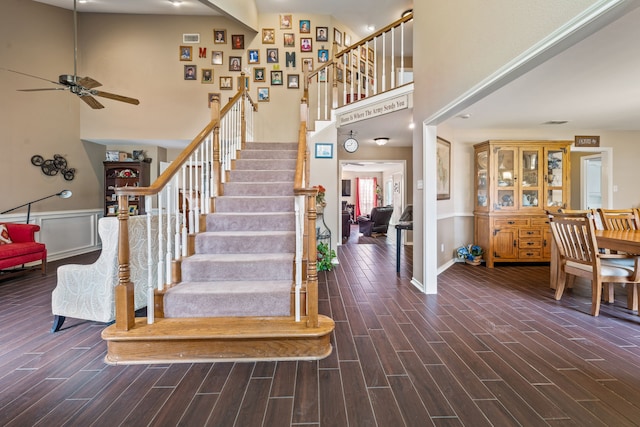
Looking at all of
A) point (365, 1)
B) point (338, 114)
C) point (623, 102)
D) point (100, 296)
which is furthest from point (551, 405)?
point (365, 1)

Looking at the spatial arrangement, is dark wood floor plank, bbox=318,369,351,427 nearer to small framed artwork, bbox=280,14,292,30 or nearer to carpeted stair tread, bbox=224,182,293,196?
carpeted stair tread, bbox=224,182,293,196

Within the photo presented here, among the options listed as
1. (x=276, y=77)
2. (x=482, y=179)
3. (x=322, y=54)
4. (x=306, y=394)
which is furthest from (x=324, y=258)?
(x=322, y=54)

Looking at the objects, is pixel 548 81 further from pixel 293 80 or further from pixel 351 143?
pixel 293 80

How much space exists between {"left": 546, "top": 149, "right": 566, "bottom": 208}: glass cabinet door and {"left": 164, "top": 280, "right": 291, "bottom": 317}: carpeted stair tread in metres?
4.96

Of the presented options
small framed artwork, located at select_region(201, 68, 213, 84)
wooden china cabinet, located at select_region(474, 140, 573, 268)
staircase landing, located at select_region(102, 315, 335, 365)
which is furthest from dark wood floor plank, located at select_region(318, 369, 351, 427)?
small framed artwork, located at select_region(201, 68, 213, 84)

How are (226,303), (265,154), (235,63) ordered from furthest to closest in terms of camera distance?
(235,63), (265,154), (226,303)

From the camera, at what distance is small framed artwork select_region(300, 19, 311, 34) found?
6016 millimetres

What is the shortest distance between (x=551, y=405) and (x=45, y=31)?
8255mm

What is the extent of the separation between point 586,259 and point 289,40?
6128 millimetres

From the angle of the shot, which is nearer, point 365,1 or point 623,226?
point 623,226

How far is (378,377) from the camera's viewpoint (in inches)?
73.3

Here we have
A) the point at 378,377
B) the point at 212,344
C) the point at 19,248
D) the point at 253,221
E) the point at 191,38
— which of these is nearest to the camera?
the point at 378,377

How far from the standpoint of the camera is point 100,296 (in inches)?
97.0

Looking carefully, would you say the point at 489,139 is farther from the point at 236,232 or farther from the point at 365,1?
the point at 236,232
